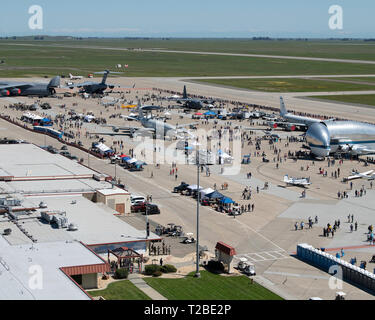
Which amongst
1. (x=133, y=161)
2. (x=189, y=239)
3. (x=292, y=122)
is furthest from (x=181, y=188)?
(x=292, y=122)

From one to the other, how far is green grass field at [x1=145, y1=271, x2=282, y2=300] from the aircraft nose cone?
2260 inches

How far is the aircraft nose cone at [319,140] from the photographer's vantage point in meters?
104

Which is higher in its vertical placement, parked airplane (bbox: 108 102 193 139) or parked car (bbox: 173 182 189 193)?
parked airplane (bbox: 108 102 193 139)

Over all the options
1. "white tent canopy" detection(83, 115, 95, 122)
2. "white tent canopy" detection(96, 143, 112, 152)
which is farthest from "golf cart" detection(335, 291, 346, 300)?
"white tent canopy" detection(83, 115, 95, 122)

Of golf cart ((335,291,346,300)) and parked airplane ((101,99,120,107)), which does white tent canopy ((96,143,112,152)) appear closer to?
golf cart ((335,291,346,300))

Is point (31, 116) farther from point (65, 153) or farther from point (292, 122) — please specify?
point (292, 122)

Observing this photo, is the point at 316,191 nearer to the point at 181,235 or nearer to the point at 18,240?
the point at 181,235

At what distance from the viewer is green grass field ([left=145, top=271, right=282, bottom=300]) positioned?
46.5 metres

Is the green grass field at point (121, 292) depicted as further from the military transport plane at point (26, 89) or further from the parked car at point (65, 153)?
the military transport plane at point (26, 89)

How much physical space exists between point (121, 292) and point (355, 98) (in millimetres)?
152918

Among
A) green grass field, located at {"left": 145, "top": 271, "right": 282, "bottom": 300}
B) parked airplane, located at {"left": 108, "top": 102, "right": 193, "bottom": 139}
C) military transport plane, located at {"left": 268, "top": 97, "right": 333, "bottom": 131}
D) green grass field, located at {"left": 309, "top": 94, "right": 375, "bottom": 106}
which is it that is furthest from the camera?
green grass field, located at {"left": 309, "top": 94, "right": 375, "bottom": 106}

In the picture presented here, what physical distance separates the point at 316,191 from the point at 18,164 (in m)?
41.2
